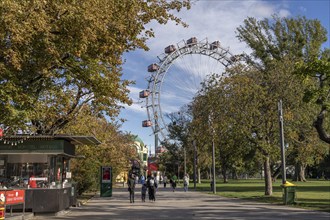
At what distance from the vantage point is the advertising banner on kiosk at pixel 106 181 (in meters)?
32.8

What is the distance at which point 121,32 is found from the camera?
13617 millimetres

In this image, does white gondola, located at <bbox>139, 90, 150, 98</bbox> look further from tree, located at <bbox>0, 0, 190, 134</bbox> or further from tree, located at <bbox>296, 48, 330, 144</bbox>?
tree, located at <bbox>0, 0, 190, 134</bbox>

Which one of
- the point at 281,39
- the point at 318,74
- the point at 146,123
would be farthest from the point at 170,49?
the point at 318,74

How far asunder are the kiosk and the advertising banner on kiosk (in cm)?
1308

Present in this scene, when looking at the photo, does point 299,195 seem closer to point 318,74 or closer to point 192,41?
point 318,74

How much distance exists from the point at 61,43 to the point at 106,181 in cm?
2155

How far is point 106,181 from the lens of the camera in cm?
3316

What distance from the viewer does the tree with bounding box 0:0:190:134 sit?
37.8ft

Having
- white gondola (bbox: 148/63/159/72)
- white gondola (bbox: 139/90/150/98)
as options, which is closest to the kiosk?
white gondola (bbox: 148/63/159/72)

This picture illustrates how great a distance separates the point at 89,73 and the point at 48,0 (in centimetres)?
303

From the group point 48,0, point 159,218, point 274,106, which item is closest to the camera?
point 48,0

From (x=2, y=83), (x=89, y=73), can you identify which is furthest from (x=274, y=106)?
(x=2, y=83)

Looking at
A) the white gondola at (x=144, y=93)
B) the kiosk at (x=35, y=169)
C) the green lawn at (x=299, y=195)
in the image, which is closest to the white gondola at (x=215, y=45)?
the white gondola at (x=144, y=93)

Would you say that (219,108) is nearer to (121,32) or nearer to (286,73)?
(286,73)
